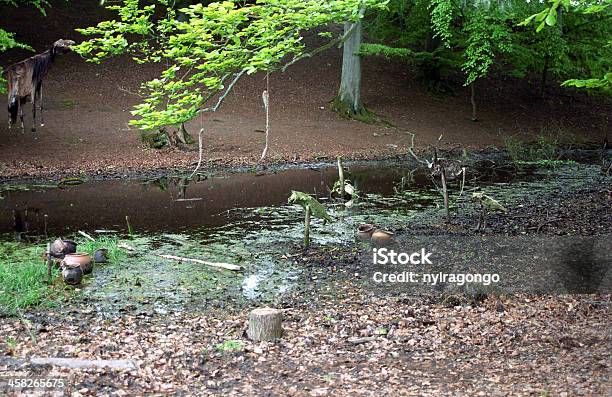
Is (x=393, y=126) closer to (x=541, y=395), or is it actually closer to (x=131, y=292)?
(x=131, y=292)

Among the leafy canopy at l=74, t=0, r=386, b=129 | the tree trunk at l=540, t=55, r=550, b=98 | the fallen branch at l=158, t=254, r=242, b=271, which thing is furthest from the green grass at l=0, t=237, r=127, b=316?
the tree trunk at l=540, t=55, r=550, b=98

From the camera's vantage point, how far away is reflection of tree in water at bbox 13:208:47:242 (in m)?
11.6

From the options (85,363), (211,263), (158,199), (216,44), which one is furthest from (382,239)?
(158,199)

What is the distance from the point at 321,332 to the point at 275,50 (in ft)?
16.0

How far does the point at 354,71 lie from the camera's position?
24.6 meters

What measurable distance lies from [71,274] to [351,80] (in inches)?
692

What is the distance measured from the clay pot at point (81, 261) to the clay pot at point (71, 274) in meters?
0.06

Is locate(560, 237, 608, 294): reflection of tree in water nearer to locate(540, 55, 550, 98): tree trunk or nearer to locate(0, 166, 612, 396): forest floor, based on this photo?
locate(0, 166, 612, 396): forest floor

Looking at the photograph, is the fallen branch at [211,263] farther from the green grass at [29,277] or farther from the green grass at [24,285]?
the green grass at [24,285]

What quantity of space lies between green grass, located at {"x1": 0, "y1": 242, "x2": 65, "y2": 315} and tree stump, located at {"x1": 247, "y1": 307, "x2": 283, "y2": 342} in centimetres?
269

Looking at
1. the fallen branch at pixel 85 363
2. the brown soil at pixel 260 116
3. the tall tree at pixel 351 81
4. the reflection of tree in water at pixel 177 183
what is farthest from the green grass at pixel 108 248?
the tall tree at pixel 351 81

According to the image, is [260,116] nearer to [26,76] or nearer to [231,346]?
[26,76]

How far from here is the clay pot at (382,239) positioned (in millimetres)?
10383

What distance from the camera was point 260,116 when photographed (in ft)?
78.8
